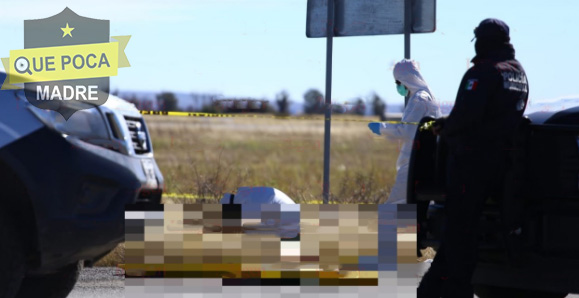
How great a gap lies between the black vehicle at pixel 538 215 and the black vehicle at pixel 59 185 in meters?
1.71

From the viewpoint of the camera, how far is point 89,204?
4887 mm

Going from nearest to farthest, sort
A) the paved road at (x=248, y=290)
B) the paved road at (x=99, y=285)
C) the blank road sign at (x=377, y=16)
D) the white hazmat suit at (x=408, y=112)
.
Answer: the paved road at (x=248, y=290), the paved road at (x=99, y=285), the white hazmat suit at (x=408, y=112), the blank road sign at (x=377, y=16)

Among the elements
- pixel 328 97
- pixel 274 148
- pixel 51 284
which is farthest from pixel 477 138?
pixel 274 148

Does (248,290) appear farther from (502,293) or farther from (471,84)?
(502,293)

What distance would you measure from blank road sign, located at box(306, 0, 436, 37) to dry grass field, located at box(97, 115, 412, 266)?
207 cm

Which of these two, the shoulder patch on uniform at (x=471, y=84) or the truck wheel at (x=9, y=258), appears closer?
the truck wheel at (x=9, y=258)

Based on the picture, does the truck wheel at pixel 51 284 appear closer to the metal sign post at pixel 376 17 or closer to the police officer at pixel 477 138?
the police officer at pixel 477 138

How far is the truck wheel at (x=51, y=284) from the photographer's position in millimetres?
5586

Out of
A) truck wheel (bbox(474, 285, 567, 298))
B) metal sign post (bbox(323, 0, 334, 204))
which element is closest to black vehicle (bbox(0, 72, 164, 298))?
truck wheel (bbox(474, 285, 567, 298))

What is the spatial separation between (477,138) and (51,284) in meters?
2.66

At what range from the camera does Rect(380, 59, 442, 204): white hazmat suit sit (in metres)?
8.59

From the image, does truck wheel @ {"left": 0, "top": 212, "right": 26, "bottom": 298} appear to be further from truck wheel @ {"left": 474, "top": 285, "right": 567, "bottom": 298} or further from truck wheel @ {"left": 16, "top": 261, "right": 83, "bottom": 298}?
truck wheel @ {"left": 474, "top": 285, "right": 567, "bottom": 298}

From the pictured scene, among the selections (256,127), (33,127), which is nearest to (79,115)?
(33,127)

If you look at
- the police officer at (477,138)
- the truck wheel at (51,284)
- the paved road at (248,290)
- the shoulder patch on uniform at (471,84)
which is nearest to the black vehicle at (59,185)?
the truck wheel at (51,284)
